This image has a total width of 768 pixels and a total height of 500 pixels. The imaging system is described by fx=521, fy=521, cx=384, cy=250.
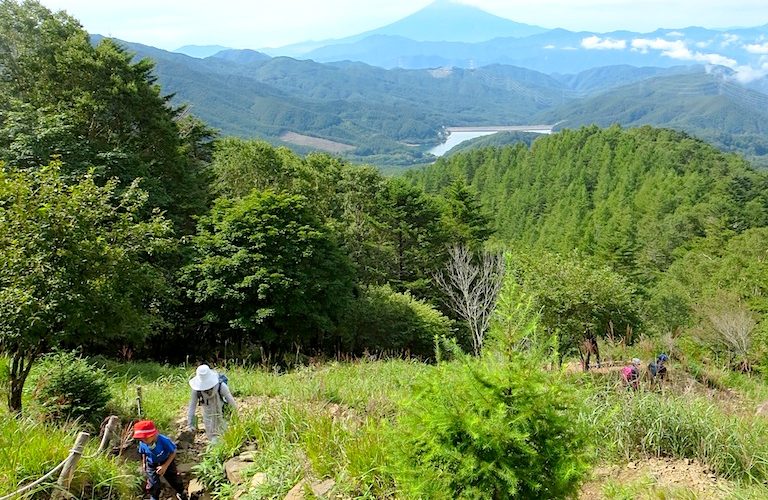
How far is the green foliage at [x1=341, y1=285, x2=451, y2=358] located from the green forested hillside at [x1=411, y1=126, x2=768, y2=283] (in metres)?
27.7

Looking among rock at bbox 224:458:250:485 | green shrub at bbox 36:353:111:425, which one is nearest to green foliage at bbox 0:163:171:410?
green shrub at bbox 36:353:111:425

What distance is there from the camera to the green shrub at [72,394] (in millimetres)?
5891

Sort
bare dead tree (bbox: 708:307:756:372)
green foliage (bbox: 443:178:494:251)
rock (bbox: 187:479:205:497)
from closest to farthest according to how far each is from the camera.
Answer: rock (bbox: 187:479:205:497)
bare dead tree (bbox: 708:307:756:372)
green foliage (bbox: 443:178:494:251)

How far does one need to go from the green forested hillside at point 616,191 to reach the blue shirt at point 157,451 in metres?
44.3

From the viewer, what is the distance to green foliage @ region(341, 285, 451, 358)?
70.0 feet

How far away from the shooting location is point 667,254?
2366 inches

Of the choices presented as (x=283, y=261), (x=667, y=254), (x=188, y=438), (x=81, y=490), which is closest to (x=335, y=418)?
(x=188, y=438)

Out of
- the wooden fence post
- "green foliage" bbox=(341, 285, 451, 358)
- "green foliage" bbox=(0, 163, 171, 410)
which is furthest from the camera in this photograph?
"green foliage" bbox=(341, 285, 451, 358)

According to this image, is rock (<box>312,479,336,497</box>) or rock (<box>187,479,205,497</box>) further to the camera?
Result: rock (<box>187,479,205,497</box>)

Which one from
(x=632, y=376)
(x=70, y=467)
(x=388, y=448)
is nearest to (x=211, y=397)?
(x=70, y=467)

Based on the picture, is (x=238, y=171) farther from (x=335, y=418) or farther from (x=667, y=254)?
(x=667, y=254)

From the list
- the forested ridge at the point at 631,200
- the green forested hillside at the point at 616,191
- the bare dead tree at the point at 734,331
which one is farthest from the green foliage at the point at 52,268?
the green forested hillside at the point at 616,191

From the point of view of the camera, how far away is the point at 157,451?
5090 mm

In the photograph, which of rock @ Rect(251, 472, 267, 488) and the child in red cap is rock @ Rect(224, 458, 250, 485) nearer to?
rock @ Rect(251, 472, 267, 488)
